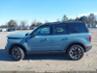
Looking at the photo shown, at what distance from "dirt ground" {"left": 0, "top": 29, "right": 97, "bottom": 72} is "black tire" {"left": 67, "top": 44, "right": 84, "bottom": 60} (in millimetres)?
251

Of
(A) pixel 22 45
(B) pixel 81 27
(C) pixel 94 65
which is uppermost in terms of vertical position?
(B) pixel 81 27

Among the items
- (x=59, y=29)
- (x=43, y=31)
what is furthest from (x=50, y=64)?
(x=59, y=29)

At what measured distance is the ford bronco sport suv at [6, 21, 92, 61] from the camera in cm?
1170

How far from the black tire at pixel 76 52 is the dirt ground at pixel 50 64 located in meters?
0.25

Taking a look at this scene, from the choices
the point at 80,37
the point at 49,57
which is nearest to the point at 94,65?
the point at 80,37

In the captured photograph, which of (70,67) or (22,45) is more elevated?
(22,45)

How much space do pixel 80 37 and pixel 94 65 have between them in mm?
1896

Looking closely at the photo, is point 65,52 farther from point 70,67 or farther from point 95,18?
point 95,18

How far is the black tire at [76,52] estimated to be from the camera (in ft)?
38.2

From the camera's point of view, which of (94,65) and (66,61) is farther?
(66,61)

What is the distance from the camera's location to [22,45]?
1196cm

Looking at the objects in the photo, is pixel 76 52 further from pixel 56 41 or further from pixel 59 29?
pixel 59 29

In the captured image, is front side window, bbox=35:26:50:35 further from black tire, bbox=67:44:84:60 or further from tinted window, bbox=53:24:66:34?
black tire, bbox=67:44:84:60

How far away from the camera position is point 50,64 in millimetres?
10812
